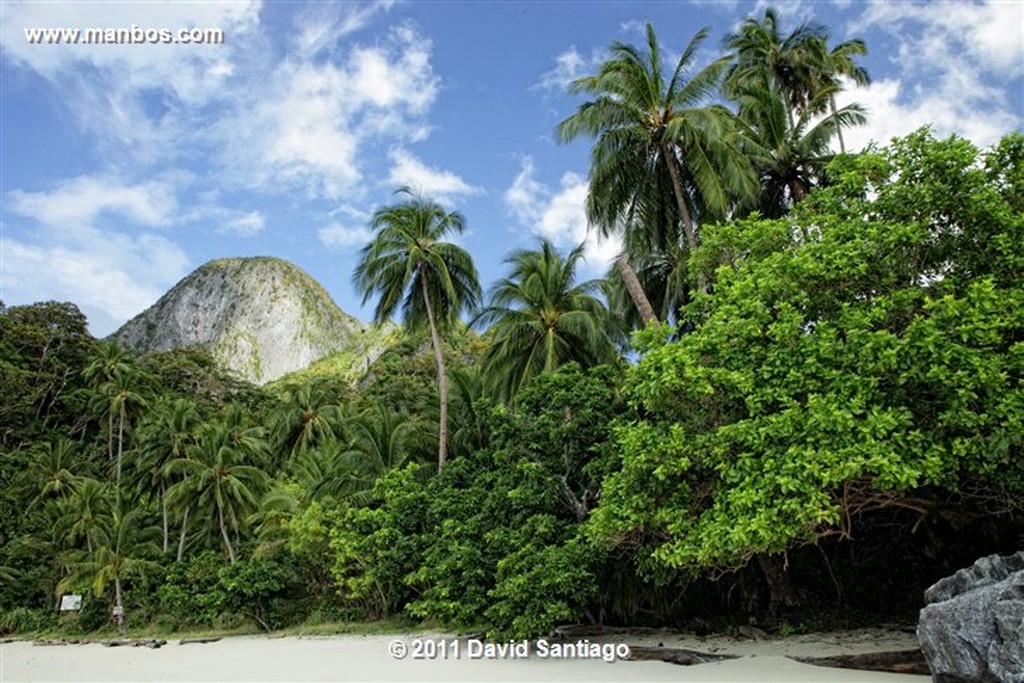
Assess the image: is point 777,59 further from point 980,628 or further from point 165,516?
point 165,516

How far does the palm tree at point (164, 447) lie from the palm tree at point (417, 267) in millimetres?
13565

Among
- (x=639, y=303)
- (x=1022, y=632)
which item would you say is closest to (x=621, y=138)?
(x=639, y=303)

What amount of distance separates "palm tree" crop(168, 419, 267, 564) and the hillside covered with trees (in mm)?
137

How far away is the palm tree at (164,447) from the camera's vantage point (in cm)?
3052

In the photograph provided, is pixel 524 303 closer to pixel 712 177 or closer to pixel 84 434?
pixel 712 177

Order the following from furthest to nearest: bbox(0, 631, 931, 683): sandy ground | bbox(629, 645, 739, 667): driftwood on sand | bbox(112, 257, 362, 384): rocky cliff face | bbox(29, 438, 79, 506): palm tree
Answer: bbox(112, 257, 362, 384): rocky cliff face
bbox(29, 438, 79, 506): palm tree
bbox(629, 645, 739, 667): driftwood on sand
bbox(0, 631, 931, 683): sandy ground

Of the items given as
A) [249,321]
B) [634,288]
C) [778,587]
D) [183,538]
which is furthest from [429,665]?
[249,321]

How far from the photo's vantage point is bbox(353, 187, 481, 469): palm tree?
20625 millimetres

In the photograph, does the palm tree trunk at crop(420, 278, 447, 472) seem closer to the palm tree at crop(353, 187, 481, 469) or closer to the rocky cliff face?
the palm tree at crop(353, 187, 481, 469)

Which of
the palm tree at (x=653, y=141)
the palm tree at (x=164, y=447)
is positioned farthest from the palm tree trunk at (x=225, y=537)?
the palm tree at (x=653, y=141)

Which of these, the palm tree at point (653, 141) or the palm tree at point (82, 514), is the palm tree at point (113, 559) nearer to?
the palm tree at point (82, 514)

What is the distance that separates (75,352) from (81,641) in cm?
2247

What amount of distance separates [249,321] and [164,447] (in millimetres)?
65868

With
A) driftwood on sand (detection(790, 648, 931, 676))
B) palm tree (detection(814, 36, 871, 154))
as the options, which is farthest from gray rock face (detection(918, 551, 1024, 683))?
palm tree (detection(814, 36, 871, 154))
